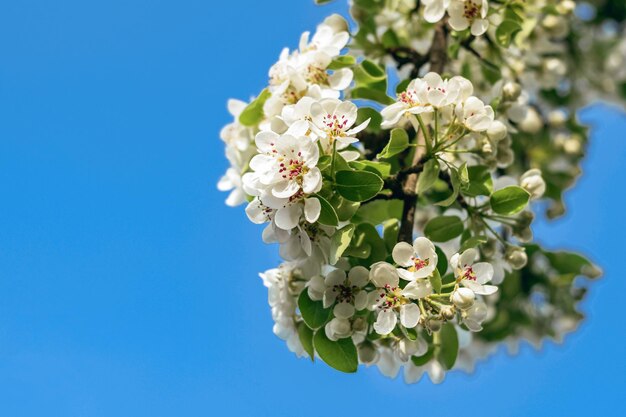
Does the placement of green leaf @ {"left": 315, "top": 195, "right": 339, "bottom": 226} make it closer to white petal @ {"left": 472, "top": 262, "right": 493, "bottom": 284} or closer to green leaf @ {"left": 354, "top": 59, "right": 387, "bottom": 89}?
white petal @ {"left": 472, "top": 262, "right": 493, "bottom": 284}

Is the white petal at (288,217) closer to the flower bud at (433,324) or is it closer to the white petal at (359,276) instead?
the white petal at (359,276)

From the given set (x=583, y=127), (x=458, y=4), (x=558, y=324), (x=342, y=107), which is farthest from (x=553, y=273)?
(x=342, y=107)

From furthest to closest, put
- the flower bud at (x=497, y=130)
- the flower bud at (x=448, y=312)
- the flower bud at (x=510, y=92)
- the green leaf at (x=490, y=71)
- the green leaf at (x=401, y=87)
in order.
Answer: the green leaf at (x=490, y=71) → the flower bud at (x=510, y=92) → the green leaf at (x=401, y=87) → the flower bud at (x=497, y=130) → the flower bud at (x=448, y=312)

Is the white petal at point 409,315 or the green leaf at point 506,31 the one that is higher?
the green leaf at point 506,31

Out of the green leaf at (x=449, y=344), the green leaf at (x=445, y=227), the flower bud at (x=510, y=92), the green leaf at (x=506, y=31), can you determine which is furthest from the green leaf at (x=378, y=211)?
the green leaf at (x=506, y=31)

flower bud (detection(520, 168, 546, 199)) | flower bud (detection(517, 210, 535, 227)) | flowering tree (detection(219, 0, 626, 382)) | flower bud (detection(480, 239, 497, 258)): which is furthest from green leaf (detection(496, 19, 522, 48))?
flower bud (detection(480, 239, 497, 258))

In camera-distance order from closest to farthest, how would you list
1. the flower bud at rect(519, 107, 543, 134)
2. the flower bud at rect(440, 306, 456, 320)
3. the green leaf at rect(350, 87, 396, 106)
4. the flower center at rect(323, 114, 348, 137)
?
the flower bud at rect(440, 306, 456, 320), the flower center at rect(323, 114, 348, 137), the green leaf at rect(350, 87, 396, 106), the flower bud at rect(519, 107, 543, 134)

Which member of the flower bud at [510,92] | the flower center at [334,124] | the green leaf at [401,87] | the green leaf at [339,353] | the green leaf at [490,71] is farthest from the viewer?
the green leaf at [490,71]
